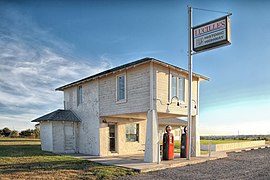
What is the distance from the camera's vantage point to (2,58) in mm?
15656

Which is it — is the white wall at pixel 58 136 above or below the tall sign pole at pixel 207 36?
below

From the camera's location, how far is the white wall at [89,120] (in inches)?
655

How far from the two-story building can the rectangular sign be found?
1822mm

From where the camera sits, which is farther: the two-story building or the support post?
the two-story building

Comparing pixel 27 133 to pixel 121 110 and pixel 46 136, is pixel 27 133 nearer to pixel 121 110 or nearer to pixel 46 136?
pixel 46 136

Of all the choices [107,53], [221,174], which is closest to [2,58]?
[107,53]

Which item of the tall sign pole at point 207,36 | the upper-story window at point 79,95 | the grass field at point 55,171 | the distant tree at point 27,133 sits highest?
the tall sign pole at point 207,36

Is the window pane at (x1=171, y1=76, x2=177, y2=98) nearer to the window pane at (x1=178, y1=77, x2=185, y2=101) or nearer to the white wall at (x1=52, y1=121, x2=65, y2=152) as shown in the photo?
the window pane at (x1=178, y1=77, x2=185, y2=101)

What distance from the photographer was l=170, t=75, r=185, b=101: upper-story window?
14.2 metres

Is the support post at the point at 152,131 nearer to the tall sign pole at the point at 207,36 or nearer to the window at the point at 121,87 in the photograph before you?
the window at the point at 121,87

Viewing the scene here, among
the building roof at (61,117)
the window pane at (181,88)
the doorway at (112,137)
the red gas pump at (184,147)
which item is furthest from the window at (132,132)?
the window pane at (181,88)

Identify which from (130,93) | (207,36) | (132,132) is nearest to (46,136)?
(132,132)

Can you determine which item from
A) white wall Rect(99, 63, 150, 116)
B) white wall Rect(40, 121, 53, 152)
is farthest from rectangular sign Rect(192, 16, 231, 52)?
white wall Rect(40, 121, 53, 152)

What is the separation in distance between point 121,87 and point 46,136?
24.8 ft
